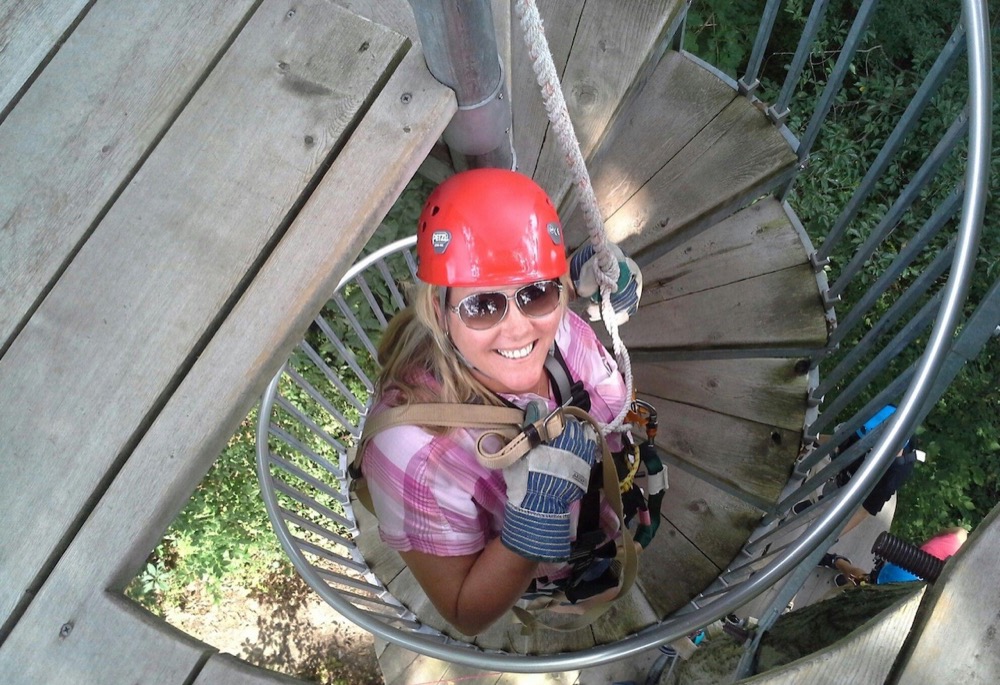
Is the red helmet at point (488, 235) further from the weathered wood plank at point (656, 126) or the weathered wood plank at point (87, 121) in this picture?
the weathered wood plank at point (656, 126)

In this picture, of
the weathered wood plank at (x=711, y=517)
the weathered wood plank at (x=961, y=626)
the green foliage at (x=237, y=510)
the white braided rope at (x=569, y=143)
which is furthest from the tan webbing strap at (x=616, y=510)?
the green foliage at (x=237, y=510)

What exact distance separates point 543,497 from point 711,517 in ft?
4.31

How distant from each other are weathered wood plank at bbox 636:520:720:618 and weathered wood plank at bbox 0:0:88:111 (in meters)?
2.44

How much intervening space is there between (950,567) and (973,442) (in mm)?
3591

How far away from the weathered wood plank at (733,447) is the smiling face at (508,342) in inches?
51.6

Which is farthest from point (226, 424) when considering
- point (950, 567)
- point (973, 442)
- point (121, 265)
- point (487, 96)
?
point (973, 442)

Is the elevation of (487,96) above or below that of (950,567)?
above

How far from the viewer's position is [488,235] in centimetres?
165

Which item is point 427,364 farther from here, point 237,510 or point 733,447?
point 237,510

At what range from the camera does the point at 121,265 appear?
1216mm

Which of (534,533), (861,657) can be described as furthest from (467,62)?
(861,657)

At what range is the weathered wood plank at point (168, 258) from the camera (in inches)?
43.9

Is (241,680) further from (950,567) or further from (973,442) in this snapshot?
(973,442)

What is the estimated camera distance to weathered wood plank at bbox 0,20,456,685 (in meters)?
1.07
